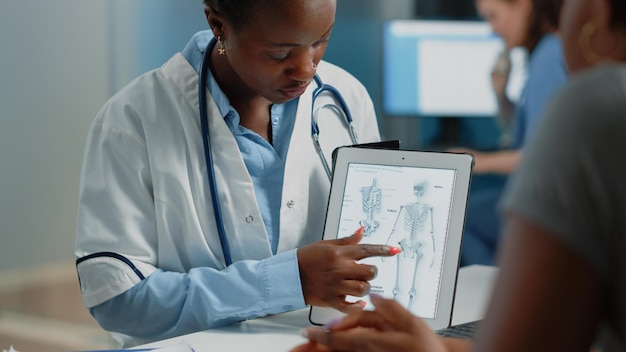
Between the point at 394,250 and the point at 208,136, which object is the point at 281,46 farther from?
the point at 394,250

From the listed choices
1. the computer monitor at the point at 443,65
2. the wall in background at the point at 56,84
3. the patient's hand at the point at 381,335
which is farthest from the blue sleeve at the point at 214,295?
the computer monitor at the point at 443,65

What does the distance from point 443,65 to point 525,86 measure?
41.2 inches

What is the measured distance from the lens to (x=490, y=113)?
373 centimetres

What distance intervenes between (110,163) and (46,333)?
1921 millimetres

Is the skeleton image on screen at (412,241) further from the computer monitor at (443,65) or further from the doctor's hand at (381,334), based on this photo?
the computer monitor at (443,65)

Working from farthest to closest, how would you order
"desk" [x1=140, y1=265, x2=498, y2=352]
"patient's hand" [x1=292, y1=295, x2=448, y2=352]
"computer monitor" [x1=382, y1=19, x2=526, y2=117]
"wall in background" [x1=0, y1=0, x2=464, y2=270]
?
1. "computer monitor" [x1=382, y1=19, x2=526, y2=117]
2. "wall in background" [x1=0, y1=0, x2=464, y2=270]
3. "desk" [x1=140, y1=265, x2=498, y2=352]
4. "patient's hand" [x1=292, y1=295, x2=448, y2=352]

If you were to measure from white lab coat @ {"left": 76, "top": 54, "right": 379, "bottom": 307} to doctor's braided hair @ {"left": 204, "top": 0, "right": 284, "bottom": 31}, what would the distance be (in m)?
0.13

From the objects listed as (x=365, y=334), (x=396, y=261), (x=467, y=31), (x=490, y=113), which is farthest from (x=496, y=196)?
(x=365, y=334)

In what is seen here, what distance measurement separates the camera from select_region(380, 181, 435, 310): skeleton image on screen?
1.37 meters

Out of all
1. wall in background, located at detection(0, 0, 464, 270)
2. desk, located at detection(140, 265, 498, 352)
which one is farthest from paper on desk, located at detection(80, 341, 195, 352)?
wall in background, located at detection(0, 0, 464, 270)

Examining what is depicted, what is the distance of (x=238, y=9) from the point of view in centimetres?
138

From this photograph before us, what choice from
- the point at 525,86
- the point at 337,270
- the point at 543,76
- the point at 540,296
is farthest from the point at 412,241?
the point at 525,86

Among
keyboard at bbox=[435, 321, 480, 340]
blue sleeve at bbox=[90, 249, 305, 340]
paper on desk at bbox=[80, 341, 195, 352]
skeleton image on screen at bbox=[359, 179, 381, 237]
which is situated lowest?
paper on desk at bbox=[80, 341, 195, 352]

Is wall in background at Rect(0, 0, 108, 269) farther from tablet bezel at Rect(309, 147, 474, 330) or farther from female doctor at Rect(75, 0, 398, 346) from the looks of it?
tablet bezel at Rect(309, 147, 474, 330)
